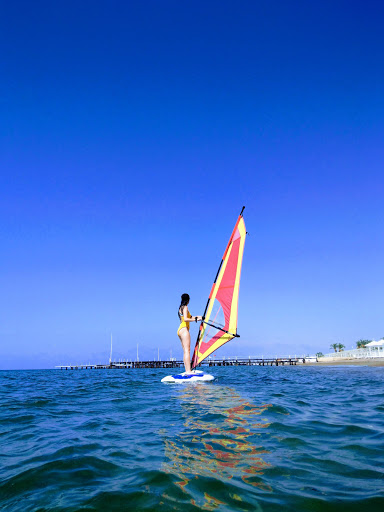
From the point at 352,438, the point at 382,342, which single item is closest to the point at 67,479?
the point at 352,438

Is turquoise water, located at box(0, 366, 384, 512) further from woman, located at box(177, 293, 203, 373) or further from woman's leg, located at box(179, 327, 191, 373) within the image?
woman's leg, located at box(179, 327, 191, 373)

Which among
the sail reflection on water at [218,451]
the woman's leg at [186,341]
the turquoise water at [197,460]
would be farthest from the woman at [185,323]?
the sail reflection on water at [218,451]

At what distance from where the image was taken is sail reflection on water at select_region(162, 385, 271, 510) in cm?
310

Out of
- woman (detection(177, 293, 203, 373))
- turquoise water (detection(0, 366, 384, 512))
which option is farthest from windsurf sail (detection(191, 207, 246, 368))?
turquoise water (detection(0, 366, 384, 512))

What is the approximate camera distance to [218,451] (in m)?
4.04

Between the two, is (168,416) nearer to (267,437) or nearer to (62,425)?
(62,425)

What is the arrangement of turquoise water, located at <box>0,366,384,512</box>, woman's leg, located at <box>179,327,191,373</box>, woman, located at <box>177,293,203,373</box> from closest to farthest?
turquoise water, located at <box>0,366,384,512</box>
woman, located at <box>177,293,203,373</box>
woman's leg, located at <box>179,327,191,373</box>

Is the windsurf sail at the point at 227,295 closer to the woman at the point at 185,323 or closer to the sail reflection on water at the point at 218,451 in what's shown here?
the woman at the point at 185,323

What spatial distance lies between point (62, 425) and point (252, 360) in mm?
84782

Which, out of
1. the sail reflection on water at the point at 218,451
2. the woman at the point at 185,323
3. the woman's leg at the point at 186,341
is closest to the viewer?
the sail reflection on water at the point at 218,451

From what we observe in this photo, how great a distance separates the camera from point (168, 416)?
254 inches

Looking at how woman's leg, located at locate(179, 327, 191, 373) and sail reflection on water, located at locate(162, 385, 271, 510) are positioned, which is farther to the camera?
woman's leg, located at locate(179, 327, 191, 373)

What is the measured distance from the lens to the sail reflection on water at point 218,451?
310 cm

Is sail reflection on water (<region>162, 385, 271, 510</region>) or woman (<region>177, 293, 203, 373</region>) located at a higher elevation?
woman (<region>177, 293, 203, 373</region>)
